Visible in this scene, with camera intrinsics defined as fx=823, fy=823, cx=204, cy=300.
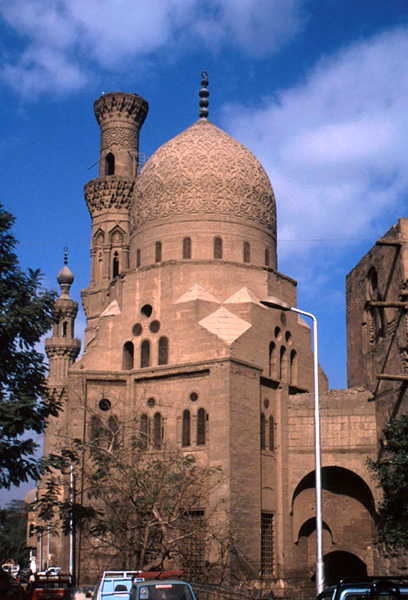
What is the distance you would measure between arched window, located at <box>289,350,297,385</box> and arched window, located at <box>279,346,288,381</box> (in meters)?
0.54

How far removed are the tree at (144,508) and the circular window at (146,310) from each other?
466 centimetres

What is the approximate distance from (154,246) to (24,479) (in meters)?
20.3

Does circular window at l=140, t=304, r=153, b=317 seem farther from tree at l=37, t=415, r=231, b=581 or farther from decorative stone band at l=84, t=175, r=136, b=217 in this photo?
decorative stone band at l=84, t=175, r=136, b=217

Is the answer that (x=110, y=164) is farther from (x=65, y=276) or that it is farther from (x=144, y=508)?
(x=144, y=508)

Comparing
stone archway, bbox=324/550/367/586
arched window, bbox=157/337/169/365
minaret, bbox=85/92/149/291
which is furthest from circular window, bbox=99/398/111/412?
stone archway, bbox=324/550/367/586

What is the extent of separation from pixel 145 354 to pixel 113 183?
12.5 meters

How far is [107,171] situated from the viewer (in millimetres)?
42250

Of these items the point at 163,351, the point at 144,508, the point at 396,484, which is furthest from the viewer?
the point at 163,351

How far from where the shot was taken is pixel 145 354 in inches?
1249

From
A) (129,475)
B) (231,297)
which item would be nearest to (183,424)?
(231,297)

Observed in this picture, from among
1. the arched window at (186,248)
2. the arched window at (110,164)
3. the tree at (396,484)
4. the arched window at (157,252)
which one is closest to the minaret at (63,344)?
the arched window at (110,164)

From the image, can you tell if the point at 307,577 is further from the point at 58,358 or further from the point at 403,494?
the point at 58,358

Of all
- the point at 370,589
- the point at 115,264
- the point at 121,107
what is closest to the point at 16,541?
the point at 115,264

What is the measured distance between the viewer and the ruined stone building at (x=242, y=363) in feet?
91.7
